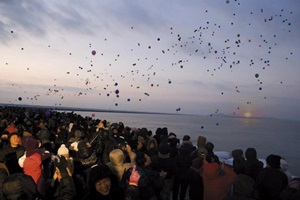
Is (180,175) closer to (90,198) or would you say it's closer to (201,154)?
(201,154)

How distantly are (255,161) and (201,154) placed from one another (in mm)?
1741

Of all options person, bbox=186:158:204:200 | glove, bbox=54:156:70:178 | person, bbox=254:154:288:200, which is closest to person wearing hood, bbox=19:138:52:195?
glove, bbox=54:156:70:178

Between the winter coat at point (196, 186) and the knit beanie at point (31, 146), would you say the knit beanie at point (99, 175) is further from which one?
the winter coat at point (196, 186)

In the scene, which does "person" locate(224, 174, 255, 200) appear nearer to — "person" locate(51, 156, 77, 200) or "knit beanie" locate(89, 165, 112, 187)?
"knit beanie" locate(89, 165, 112, 187)

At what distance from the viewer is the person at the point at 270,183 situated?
593 cm

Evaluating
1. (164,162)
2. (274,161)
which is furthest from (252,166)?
(164,162)

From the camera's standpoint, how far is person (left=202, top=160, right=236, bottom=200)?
655cm

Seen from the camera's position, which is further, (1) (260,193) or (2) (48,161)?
(2) (48,161)

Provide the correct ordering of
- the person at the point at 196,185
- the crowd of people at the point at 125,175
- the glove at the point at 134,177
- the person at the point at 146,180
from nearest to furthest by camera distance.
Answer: the crowd of people at the point at 125,175
the glove at the point at 134,177
the person at the point at 146,180
the person at the point at 196,185

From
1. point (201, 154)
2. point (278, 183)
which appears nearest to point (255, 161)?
point (278, 183)

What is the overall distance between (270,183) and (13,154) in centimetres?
585

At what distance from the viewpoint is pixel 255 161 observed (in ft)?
23.2

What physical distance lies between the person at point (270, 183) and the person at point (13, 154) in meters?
5.19

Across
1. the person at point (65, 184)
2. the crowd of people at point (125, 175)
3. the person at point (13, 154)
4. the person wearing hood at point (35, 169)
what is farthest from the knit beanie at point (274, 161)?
the person at point (13, 154)
